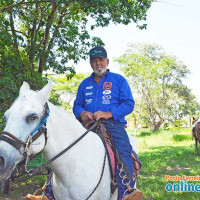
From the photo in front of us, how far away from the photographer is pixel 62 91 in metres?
25.6

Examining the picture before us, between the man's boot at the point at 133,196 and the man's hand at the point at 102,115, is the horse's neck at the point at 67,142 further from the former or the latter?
the man's boot at the point at 133,196

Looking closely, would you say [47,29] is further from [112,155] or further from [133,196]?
[133,196]

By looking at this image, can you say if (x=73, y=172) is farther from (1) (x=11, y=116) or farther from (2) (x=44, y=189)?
(1) (x=11, y=116)

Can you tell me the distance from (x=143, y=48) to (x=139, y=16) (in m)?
27.5

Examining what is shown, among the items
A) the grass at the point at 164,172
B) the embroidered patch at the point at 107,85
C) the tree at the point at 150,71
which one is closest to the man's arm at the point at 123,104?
the embroidered patch at the point at 107,85

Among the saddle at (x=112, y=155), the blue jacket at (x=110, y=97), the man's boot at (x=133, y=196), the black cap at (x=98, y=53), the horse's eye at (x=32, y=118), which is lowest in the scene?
the man's boot at (x=133, y=196)

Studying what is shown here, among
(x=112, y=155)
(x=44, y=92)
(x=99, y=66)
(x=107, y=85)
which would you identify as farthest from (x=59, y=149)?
(x=99, y=66)

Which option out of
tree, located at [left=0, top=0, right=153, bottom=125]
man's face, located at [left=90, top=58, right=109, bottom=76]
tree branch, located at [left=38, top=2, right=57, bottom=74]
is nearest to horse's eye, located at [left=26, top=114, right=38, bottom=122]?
man's face, located at [left=90, top=58, right=109, bottom=76]

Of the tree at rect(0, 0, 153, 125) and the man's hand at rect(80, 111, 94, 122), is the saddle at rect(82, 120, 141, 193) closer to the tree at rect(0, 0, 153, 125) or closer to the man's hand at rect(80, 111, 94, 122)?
the man's hand at rect(80, 111, 94, 122)

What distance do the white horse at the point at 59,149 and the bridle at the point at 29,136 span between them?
0.08 feet

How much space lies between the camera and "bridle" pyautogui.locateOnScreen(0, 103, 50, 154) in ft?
6.37

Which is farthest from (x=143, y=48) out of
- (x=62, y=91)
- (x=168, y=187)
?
(x=168, y=187)

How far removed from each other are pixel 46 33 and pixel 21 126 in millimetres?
6365

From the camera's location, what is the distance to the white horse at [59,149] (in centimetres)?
201
